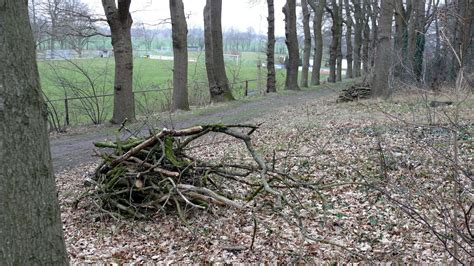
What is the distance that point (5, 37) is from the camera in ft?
7.43

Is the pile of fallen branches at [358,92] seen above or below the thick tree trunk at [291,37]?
below

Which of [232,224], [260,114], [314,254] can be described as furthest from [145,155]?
[260,114]

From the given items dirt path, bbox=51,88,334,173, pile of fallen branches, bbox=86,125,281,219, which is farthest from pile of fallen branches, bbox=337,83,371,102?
pile of fallen branches, bbox=86,125,281,219

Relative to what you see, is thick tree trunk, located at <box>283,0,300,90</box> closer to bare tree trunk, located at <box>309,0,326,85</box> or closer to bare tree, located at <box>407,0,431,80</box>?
bare tree trunk, located at <box>309,0,326,85</box>

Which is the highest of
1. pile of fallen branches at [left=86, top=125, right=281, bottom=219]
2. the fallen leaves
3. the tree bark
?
the tree bark

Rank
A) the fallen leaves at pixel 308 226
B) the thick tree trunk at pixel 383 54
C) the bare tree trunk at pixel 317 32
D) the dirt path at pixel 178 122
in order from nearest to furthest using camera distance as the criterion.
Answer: the fallen leaves at pixel 308 226
the dirt path at pixel 178 122
the thick tree trunk at pixel 383 54
the bare tree trunk at pixel 317 32

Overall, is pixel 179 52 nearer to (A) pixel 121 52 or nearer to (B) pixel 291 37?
(A) pixel 121 52

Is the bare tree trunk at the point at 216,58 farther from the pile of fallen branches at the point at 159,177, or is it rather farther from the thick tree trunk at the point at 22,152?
the thick tree trunk at the point at 22,152

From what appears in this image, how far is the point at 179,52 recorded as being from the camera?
1723cm

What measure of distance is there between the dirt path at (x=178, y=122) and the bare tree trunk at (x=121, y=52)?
2.75 ft

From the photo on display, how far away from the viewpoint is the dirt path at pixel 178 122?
10398 millimetres

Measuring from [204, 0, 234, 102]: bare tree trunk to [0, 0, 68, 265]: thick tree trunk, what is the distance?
17631mm

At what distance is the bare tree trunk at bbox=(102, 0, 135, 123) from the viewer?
13727 mm

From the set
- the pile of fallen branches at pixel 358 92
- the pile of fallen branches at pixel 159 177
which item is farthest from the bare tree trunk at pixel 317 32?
the pile of fallen branches at pixel 159 177
